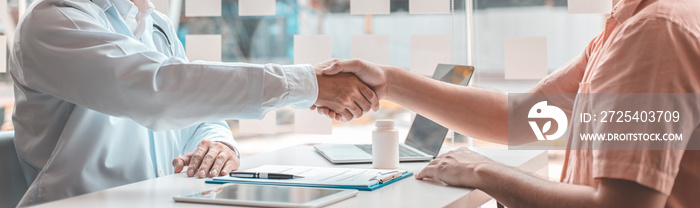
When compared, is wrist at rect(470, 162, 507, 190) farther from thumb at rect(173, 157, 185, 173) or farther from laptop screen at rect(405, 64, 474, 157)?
thumb at rect(173, 157, 185, 173)

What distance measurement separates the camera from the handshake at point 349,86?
1.55 meters

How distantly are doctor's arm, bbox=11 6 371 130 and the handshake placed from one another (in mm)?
175

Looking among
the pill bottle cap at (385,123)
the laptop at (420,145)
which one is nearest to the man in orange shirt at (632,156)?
the pill bottle cap at (385,123)

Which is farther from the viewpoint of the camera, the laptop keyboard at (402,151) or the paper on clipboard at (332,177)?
the laptop keyboard at (402,151)

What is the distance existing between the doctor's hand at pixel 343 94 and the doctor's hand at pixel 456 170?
0.40 m

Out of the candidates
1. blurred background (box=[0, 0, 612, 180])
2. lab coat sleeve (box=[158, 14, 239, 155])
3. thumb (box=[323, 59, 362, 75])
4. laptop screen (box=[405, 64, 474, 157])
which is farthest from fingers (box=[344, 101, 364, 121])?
blurred background (box=[0, 0, 612, 180])

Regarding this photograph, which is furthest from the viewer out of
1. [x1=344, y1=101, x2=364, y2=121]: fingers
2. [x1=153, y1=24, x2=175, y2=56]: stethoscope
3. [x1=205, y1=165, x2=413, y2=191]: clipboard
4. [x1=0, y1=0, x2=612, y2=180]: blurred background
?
[x1=0, y1=0, x2=612, y2=180]: blurred background

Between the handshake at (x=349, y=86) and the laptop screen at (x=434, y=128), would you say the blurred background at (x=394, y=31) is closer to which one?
the laptop screen at (x=434, y=128)

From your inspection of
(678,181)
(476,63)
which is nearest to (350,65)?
(678,181)

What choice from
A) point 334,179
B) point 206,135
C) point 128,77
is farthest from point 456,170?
point 206,135

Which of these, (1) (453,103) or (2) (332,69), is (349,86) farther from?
(1) (453,103)

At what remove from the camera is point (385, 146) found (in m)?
1.40

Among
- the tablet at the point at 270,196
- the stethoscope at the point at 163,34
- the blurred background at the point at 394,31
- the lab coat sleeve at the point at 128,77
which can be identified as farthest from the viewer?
the blurred background at the point at 394,31

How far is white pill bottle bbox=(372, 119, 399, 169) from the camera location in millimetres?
1398
